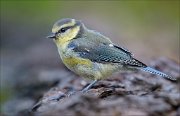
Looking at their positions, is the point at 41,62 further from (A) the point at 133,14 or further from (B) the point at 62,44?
(A) the point at 133,14

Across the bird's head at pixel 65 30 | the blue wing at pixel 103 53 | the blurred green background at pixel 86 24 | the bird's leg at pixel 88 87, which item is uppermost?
the blurred green background at pixel 86 24

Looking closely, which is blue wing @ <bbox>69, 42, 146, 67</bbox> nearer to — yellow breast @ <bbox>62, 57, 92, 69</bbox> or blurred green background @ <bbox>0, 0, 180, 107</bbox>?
yellow breast @ <bbox>62, 57, 92, 69</bbox>

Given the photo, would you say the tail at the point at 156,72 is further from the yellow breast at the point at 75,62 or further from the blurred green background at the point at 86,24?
the blurred green background at the point at 86,24

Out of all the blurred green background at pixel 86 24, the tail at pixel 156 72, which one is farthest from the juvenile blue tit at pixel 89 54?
the blurred green background at pixel 86 24

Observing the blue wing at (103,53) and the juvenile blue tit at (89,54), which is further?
the blue wing at (103,53)

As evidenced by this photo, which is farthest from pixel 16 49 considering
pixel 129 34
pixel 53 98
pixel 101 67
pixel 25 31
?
pixel 53 98

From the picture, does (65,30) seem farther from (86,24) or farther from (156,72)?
(86,24)
